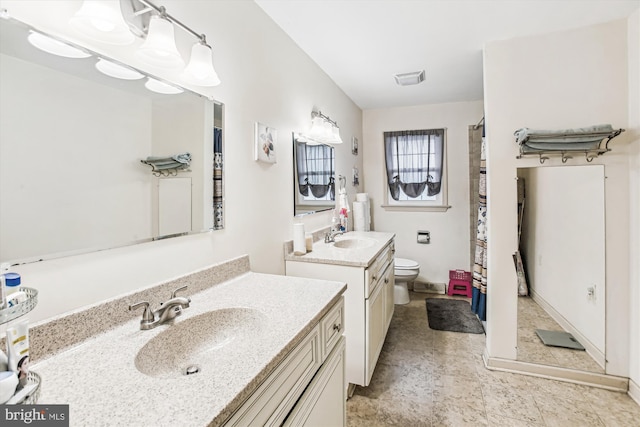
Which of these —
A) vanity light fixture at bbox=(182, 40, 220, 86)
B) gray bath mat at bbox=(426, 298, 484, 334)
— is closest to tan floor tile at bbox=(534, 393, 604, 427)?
gray bath mat at bbox=(426, 298, 484, 334)

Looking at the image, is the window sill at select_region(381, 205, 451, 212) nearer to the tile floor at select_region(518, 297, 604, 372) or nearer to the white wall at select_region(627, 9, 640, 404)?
the tile floor at select_region(518, 297, 604, 372)

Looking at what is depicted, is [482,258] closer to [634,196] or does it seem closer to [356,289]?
[634,196]

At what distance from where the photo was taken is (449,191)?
3.67m

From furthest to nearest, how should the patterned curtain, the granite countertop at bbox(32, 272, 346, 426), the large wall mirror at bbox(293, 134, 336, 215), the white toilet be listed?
the white toilet
the large wall mirror at bbox(293, 134, 336, 215)
the patterned curtain
the granite countertop at bbox(32, 272, 346, 426)

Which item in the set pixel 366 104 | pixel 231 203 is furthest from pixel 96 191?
pixel 366 104

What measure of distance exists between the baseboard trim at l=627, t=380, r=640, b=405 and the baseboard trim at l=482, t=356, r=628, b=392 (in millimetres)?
15

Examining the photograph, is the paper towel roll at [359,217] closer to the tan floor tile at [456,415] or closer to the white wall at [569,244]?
the white wall at [569,244]

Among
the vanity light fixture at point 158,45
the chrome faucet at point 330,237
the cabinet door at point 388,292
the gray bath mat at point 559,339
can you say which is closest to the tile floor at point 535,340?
the gray bath mat at point 559,339

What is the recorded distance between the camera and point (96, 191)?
893mm

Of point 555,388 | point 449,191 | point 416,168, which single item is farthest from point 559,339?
point 416,168

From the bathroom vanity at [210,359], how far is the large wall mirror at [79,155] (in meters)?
0.23

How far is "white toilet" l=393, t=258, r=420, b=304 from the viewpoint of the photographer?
10.2 ft

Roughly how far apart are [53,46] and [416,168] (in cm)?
350

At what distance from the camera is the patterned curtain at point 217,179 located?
134cm
